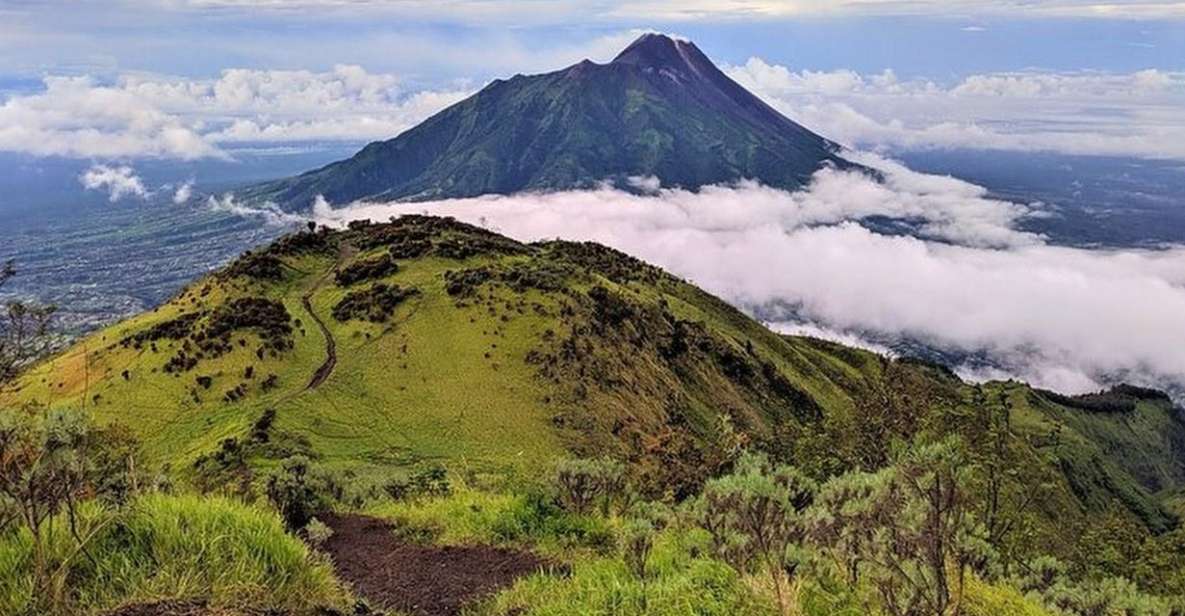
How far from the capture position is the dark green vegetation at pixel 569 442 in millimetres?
7039

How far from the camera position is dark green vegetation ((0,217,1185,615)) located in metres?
7.04

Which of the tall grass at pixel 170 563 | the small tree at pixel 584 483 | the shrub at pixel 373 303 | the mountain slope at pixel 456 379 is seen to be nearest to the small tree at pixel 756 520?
the tall grass at pixel 170 563

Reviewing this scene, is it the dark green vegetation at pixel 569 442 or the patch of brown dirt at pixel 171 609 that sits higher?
the patch of brown dirt at pixel 171 609

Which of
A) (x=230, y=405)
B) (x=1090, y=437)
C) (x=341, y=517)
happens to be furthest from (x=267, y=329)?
(x=1090, y=437)

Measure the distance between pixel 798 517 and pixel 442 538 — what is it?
685 centimetres

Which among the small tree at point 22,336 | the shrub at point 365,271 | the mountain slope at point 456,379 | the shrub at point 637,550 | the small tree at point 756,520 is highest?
the small tree at point 22,336

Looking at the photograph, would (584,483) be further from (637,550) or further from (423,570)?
(637,550)

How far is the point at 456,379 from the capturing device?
5434 cm

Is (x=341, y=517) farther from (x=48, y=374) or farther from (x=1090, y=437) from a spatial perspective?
(x=1090, y=437)

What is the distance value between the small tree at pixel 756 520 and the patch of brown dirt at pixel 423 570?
210cm

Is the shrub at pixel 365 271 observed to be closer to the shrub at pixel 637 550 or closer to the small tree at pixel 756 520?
the shrub at pixel 637 550

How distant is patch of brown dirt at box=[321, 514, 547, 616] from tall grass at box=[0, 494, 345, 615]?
2606 mm

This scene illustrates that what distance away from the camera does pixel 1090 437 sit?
17625 centimetres

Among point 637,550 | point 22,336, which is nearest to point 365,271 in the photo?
point 22,336
